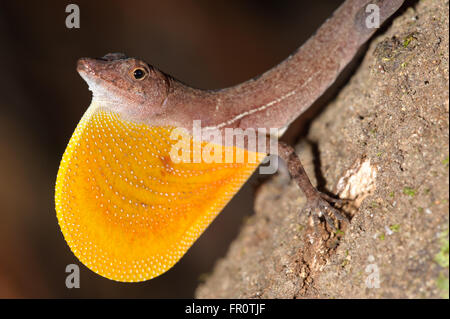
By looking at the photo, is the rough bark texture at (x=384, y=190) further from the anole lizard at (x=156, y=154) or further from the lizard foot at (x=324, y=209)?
the anole lizard at (x=156, y=154)

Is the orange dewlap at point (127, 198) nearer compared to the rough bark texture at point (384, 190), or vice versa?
the rough bark texture at point (384, 190)

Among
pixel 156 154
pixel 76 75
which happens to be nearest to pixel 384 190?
pixel 156 154

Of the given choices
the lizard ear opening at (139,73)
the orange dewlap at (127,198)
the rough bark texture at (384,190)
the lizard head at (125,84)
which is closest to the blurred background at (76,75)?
the rough bark texture at (384,190)

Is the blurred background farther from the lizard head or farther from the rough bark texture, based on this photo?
the lizard head

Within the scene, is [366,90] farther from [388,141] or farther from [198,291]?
[198,291]

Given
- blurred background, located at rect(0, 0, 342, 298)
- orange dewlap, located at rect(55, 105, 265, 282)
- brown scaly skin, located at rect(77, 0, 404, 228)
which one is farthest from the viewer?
blurred background, located at rect(0, 0, 342, 298)

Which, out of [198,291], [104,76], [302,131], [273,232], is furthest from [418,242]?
[198,291]

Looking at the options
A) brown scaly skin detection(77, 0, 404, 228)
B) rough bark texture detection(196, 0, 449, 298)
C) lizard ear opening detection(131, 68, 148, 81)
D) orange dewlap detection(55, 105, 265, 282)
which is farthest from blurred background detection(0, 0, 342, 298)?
lizard ear opening detection(131, 68, 148, 81)

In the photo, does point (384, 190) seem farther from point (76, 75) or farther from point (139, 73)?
point (76, 75)
